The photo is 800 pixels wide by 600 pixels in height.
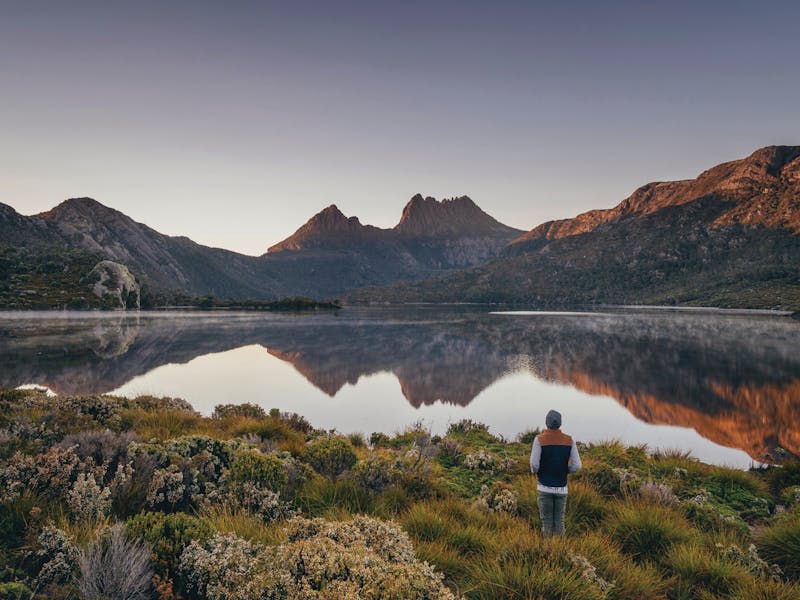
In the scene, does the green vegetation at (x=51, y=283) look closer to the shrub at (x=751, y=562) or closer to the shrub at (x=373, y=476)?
the shrub at (x=373, y=476)

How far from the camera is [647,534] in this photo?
291 inches

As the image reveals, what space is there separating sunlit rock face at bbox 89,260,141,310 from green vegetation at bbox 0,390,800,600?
128217mm

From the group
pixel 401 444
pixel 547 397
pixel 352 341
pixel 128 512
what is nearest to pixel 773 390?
pixel 547 397

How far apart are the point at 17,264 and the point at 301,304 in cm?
8390

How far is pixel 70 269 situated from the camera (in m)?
129

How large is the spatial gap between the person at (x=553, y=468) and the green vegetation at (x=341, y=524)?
483 millimetres

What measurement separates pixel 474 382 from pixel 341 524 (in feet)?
77.6

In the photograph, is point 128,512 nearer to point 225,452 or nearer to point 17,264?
point 225,452

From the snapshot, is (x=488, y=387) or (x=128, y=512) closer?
(x=128, y=512)

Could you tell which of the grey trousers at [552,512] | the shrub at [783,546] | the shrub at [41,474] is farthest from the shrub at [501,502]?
the shrub at [41,474]

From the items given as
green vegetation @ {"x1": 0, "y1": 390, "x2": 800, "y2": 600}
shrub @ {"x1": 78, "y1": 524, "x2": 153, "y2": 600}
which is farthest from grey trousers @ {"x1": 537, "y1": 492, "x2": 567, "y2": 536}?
shrub @ {"x1": 78, "y1": 524, "x2": 153, "y2": 600}

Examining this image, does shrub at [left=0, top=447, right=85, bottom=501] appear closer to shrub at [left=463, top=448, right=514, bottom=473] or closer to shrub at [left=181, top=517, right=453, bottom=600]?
shrub at [left=181, top=517, right=453, bottom=600]

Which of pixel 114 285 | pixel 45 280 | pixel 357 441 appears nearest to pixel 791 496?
pixel 357 441

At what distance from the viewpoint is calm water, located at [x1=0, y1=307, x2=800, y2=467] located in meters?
19.0
